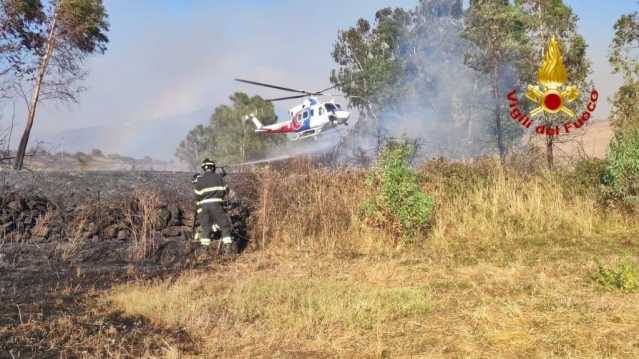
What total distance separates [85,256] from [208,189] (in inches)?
101

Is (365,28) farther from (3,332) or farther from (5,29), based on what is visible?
(3,332)

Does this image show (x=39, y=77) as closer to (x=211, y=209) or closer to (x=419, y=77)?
(x=211, y=209)

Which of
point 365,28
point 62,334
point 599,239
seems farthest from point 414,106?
point 62,334

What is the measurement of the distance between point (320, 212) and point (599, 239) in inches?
206

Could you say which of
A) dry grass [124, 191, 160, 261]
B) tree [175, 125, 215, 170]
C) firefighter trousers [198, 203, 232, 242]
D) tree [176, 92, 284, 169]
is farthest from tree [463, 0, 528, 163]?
tree [175, 125, 215, 170]

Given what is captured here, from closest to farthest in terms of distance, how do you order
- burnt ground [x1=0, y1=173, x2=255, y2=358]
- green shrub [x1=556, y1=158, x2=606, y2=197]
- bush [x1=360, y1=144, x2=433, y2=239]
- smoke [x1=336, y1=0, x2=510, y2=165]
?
burnt ground [x1=0, y1=173, x2=255, y2=358], bush [x1=360, y1=144, x2=433, y2=239], green shrub [x1=556, y1=158, x2=606, y2=197], smoke [x1=336, y1=0, x2=510, y2=165]

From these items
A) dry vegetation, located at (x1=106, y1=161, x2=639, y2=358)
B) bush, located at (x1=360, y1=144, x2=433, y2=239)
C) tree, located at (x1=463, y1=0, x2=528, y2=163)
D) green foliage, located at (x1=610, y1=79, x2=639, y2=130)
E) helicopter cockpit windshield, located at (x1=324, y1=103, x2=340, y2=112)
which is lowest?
dry vegetation, located at (x1=106, y1=161, x2=639, y2=358)

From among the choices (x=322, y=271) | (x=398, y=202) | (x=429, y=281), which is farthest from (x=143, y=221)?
(x=429, y=281)

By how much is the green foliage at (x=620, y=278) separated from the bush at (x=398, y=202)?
383 centimetres

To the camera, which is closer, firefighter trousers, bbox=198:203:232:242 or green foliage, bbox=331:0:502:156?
firefighter trousers, bbox=198:203:232:242

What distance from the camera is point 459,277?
716 centimetres

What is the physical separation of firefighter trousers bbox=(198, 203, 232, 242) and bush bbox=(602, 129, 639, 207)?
745 centimetres

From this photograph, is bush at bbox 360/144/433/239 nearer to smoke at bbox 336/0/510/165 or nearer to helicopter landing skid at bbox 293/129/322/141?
helicopter landing skid at bbox 293/129/322/141

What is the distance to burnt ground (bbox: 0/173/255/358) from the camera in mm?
4867
